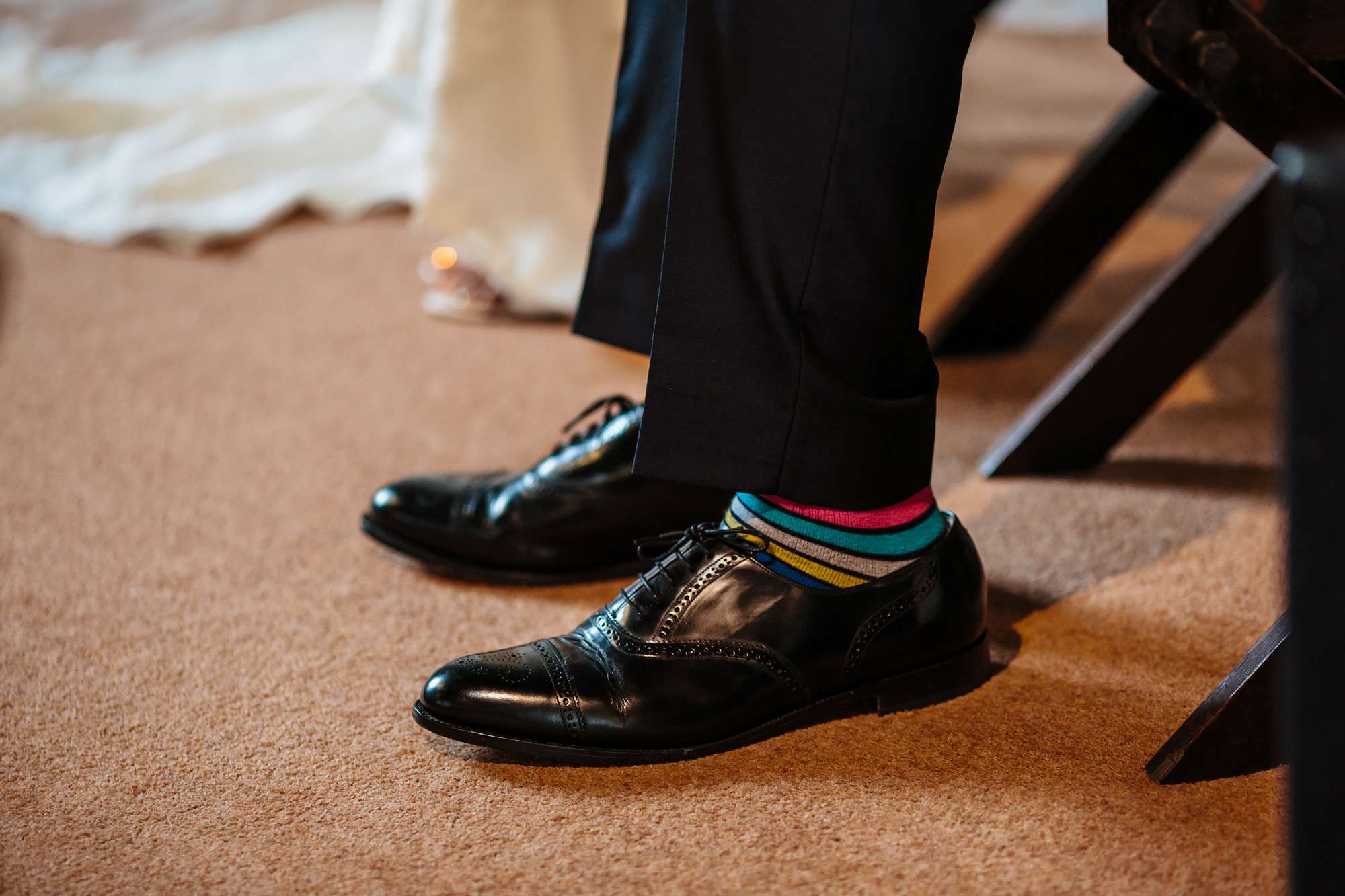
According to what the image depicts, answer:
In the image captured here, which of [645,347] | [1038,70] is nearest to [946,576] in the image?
[645,347]

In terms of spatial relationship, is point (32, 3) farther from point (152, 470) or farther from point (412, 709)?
point (412, 709)

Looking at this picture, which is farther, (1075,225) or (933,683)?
(1075,225)

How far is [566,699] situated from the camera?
1.67 ft

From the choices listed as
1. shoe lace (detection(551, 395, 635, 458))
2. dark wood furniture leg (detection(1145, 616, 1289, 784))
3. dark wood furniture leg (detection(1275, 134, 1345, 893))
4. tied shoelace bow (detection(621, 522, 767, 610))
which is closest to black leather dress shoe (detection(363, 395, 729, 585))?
shoe lace (detection(551, 395, 635, 458))

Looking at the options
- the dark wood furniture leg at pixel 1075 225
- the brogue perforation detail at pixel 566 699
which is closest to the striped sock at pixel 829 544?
the brogue perforation detail at pixel 566 699

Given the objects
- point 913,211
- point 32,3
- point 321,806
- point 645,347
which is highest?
point 32,3

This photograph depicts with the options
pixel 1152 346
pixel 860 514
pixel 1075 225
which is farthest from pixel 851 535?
pixel 1075 225

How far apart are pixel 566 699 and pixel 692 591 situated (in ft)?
0.25

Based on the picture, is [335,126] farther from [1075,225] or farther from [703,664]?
[703,664]

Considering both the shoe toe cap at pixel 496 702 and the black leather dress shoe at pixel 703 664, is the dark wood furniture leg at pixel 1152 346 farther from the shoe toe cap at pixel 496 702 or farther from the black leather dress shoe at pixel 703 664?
the shoe toe cap at pixel 496 702

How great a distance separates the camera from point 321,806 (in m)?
0.49

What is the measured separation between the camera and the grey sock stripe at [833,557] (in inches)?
21.1

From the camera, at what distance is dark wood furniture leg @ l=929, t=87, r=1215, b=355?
0.86 metres

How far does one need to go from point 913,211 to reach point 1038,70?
76.4 inches
